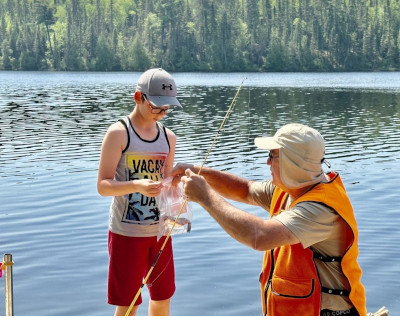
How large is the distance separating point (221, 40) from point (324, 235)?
5850 inches

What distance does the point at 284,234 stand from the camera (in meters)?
3.77

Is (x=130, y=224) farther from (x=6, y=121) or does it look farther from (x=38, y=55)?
(x=38, y=55)

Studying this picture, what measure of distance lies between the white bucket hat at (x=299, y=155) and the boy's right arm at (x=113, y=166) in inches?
39.4

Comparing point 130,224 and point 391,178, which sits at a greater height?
point 130,224

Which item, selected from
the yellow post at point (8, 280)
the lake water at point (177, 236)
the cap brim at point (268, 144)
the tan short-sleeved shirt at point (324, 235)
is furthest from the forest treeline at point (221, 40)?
the tan short-sleeved shirt at point (324, 235)

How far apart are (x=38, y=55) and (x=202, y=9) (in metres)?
35.9

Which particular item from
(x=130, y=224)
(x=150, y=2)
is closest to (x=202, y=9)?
(x=150, y=2)

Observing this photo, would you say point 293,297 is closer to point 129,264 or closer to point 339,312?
point 339,312

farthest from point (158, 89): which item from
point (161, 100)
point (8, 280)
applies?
point (8, 280)

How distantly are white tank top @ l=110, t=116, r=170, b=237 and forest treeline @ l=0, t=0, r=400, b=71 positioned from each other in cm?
13550

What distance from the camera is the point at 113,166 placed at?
4770mm

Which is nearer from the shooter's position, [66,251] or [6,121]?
[66,251]

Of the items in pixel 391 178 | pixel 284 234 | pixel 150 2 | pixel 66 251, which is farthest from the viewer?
pixel 150 2

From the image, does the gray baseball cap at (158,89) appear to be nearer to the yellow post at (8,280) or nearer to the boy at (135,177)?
the boy at (135,177)
